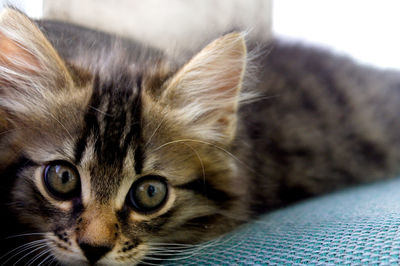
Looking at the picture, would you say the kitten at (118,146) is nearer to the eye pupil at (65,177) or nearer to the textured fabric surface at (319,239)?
the eye pupil at (65,177)

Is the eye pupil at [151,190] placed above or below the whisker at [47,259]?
above

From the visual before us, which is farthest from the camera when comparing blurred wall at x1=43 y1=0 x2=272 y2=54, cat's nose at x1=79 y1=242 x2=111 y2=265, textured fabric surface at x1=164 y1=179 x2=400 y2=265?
blurred wall at x1=43 y1=0 x2=272 y2=54

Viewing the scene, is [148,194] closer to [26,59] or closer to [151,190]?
[151,190]

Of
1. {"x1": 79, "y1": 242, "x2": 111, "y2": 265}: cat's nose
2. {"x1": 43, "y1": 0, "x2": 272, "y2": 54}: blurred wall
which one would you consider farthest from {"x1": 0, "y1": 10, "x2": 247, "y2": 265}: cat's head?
{"x1": 43, "y1": 0, "x2": 272, "y2": 54}: blurred wall

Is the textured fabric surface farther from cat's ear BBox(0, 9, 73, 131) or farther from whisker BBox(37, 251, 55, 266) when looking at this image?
cat's ear BBox(0, 9, 73, 131)

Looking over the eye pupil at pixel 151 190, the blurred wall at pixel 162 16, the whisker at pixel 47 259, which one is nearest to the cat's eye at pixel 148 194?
the eye pupil at pixel 151 190

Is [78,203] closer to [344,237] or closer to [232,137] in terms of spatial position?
[232,137]

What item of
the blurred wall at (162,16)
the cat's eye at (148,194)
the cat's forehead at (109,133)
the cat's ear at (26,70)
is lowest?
the cat's eye at (148,194)

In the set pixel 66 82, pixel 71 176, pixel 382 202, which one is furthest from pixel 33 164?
pixel 382 202
